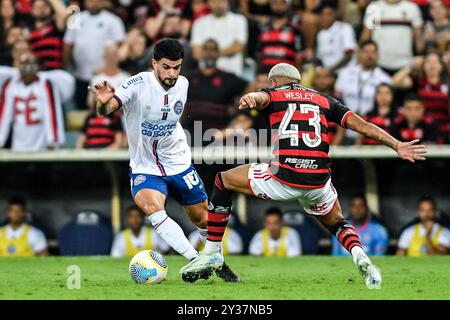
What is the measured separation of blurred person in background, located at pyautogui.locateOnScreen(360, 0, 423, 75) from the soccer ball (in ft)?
27.5

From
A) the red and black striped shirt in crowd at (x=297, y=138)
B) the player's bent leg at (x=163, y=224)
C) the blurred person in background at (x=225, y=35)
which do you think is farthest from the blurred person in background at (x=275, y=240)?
the red and black striped shirt in crowd at (x=297, y=138)

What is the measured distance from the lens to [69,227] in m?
18.5

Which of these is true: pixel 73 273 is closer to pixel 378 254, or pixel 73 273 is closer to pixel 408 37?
pixel 378 254

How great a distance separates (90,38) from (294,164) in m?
9.37

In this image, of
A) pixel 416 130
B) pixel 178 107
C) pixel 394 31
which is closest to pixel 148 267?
pixel 178 107

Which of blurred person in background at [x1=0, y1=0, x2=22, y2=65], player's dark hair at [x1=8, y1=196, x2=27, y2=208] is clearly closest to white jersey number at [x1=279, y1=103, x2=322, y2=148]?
player's dark hair at [x1=8, y1=196, x2=27, y2=208]

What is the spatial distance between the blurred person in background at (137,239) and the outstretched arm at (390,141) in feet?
24.7

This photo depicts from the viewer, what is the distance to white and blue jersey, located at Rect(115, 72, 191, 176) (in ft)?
37.6

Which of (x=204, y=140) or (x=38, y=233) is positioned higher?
(x=204, y=140)

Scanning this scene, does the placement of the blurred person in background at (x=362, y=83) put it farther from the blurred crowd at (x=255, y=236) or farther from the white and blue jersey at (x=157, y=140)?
the white and blue jersey at (x=157, y=140)

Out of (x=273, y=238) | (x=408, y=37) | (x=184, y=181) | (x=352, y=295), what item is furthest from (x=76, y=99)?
(x=352, y=295)

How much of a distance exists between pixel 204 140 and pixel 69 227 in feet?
9.91

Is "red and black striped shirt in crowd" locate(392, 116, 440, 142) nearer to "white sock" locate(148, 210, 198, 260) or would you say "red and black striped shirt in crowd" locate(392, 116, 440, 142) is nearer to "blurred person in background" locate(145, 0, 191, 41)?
"blurred person in background" locate(145, 0, 191, 41)

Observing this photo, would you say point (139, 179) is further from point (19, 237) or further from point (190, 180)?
point (19, 237)
